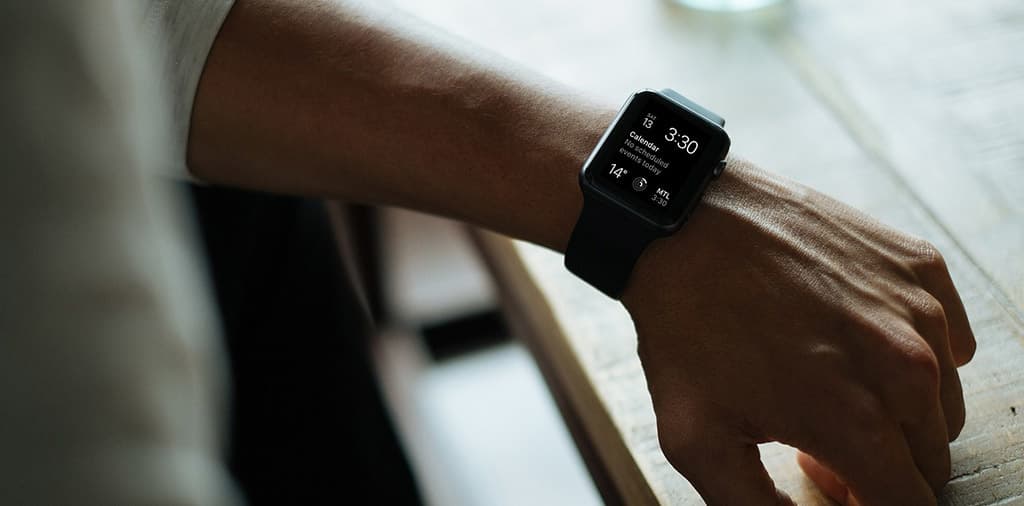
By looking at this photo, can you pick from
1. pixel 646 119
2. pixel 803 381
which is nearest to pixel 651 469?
pixel 803 381

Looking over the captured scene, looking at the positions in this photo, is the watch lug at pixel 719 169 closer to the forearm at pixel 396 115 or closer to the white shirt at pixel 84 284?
the forearm at pixel 396 115

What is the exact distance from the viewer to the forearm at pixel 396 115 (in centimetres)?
59

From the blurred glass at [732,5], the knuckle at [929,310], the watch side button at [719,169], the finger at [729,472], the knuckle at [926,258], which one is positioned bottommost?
the finger at [729,472]

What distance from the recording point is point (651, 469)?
0.55 metres

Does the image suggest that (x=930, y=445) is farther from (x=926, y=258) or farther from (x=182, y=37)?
(x=182, y=37)

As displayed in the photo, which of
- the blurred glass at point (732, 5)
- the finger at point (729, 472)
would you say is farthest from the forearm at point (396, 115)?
the blurred glass at point (732, 5)

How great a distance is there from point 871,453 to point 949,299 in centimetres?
12

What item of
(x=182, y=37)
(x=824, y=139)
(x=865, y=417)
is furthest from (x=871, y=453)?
(x=182, y=37)

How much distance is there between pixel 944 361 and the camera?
516mm

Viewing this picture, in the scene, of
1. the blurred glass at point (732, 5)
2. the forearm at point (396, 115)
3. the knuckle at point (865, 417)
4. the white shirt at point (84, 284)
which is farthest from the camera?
the blurred glass at point (732, 5)

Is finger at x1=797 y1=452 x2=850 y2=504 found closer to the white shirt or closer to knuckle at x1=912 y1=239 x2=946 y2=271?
knuckle at x1=912 y1=239 x2=946 y2=271

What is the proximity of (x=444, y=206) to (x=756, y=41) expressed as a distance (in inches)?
14.1

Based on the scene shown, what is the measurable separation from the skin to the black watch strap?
0.03ft

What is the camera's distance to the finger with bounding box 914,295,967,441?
20.3 inches
